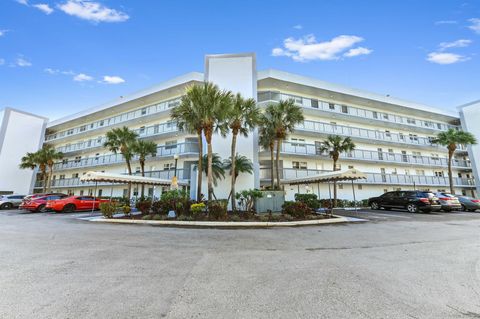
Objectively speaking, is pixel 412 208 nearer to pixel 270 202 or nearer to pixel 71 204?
pixel 270 202

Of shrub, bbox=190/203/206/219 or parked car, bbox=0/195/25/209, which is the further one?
parked car, bbox=0/195/25/209

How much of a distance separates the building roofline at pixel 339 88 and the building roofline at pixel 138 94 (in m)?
7.79

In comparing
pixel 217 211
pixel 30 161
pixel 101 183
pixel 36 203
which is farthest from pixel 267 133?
pixel 30 161

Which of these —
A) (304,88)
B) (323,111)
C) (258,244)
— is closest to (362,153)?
(323,111)

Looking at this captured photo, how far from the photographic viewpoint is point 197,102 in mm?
15734

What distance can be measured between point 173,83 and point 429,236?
85.7 feet

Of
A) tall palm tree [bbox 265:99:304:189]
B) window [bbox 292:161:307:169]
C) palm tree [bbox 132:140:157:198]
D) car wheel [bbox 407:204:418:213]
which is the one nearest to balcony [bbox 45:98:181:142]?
palm tree [bbox 132:140:157:198]

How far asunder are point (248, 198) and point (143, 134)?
1720cm

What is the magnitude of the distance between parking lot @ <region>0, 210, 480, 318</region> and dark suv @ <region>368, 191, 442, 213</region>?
41.7 feet

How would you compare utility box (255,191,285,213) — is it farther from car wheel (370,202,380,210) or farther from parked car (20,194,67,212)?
parked car (20,194,67,212)

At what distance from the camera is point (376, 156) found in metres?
26.8

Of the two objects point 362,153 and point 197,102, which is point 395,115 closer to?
point 362,153

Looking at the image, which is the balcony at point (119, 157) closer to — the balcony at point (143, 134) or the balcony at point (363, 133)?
the balcony at point (143, 134)

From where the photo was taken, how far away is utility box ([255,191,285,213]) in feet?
55.4
